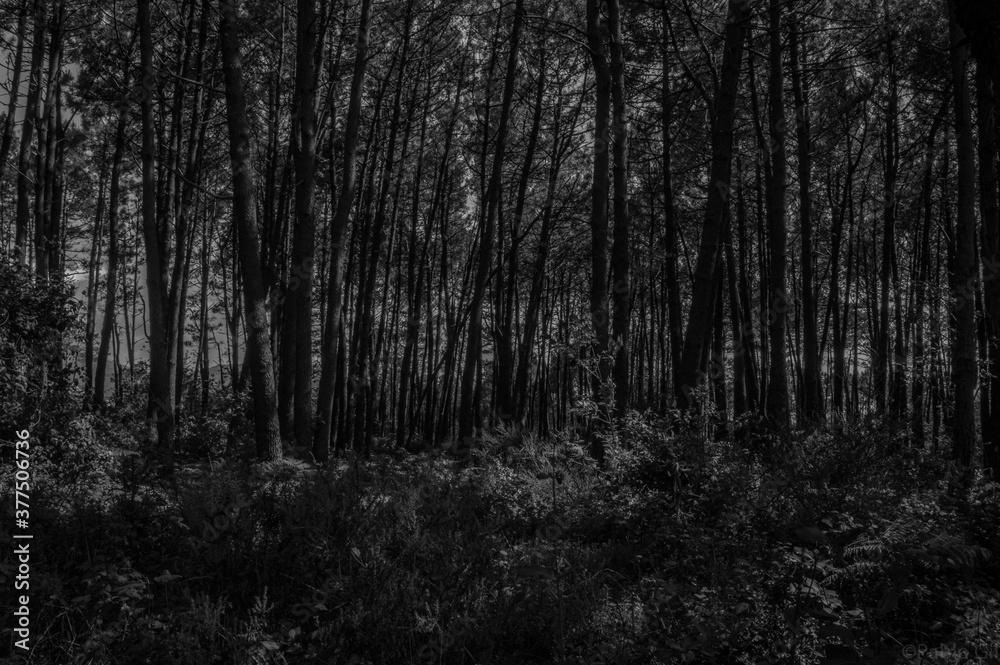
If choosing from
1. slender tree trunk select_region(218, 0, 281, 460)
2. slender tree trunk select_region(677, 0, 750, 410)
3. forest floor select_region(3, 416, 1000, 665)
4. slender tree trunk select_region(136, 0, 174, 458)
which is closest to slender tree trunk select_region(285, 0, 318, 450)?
slender tree trunk select_region(218, 0, 281, 460)

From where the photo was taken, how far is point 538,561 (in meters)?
4.55

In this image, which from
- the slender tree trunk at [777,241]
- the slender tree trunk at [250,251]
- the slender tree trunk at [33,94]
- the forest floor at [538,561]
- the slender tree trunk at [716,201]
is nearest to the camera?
the forest floor at [538,561]

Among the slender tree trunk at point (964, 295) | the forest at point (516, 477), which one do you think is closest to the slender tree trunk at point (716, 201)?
the forest at point (516, 477)

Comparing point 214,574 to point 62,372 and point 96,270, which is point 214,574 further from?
point 96,270

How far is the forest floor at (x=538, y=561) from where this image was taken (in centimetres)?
357

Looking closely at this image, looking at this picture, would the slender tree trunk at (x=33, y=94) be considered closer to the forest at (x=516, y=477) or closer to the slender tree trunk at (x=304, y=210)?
the forest at (x=516, y=477)

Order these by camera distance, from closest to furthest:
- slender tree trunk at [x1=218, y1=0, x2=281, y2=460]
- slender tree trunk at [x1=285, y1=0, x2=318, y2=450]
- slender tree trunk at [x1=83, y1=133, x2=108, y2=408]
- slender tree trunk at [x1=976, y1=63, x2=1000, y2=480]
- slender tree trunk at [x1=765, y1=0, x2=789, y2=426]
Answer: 1. slender tree trunk at [x1=976, y1=63, x2=1000, y2=480]
2. slender tree trunk at [x1=218, y1=0, x2=281, y2=460]
3. slender tree trunk at [x1=765, y1=0, x2=789, y2=426]
4. slender tree trunk at [x1=285, y1=0, x2=318, y2=450]
5. slender tree trunk at [x1=83, y1=133, x2=108, y2=408]

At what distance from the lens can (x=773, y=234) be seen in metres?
8.32

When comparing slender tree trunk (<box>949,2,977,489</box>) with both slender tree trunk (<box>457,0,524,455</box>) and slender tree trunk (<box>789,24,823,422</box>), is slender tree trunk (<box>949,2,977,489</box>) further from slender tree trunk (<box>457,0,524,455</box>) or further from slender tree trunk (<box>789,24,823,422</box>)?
slender tree trunk (<box>457,0,524,455</box>)

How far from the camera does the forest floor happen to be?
141 inches

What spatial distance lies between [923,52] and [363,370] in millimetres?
13975

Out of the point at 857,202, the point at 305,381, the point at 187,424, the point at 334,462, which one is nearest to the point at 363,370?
the point at 187,424

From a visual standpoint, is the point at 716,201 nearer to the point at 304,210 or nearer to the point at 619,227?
the point at 619,227

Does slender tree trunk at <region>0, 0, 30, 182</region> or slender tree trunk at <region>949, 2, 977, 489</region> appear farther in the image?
slender tree trunk at <region>0, 0, 30, 182</region>
